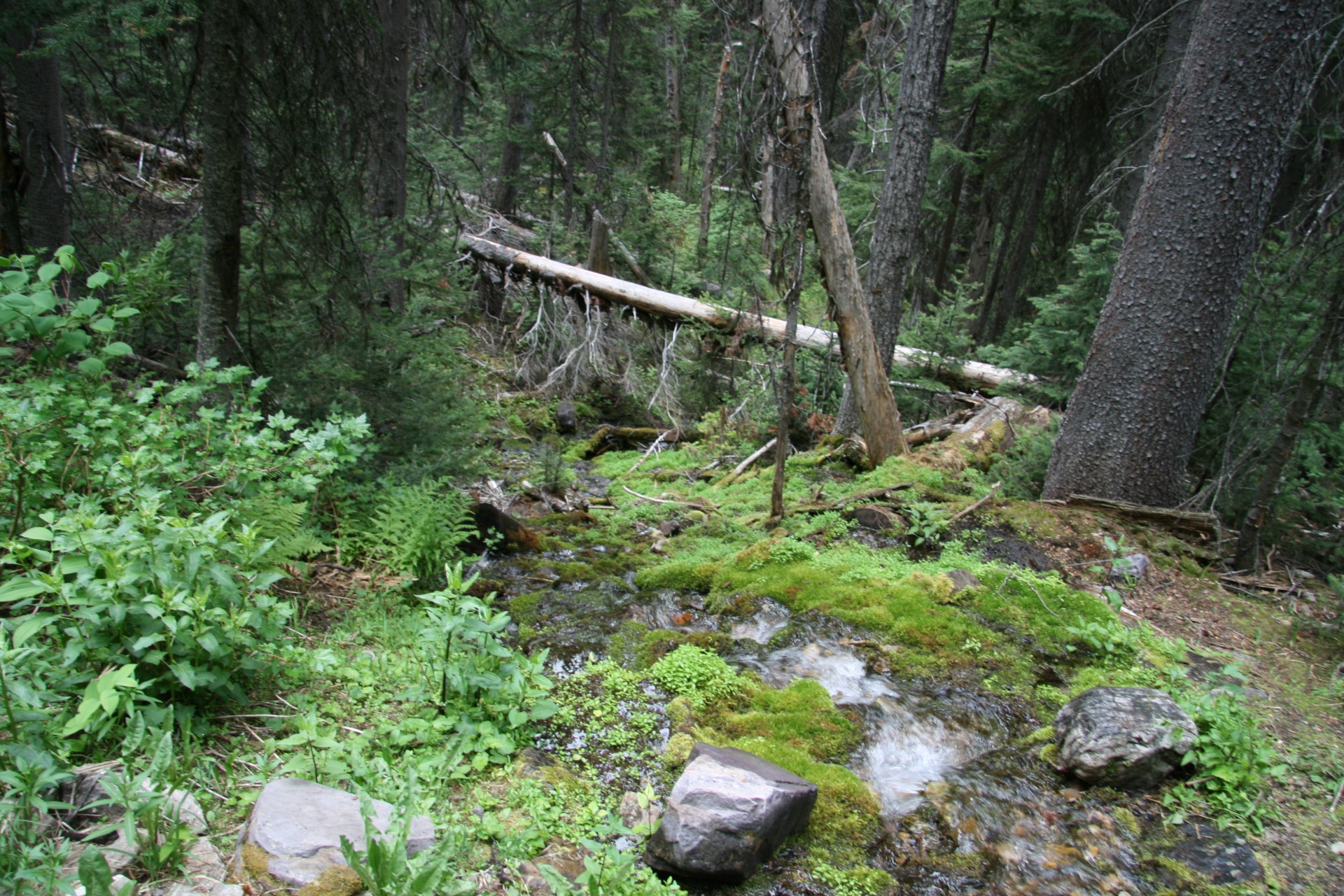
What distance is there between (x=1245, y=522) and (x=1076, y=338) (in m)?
3.64

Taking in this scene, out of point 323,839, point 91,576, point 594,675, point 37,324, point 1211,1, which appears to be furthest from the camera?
point 1211,1

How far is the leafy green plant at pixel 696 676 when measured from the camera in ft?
14.4

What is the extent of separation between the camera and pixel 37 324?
3207 mm

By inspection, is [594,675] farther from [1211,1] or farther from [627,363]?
[627,363]

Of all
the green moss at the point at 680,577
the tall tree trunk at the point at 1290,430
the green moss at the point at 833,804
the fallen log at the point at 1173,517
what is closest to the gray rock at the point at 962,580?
the fallen log at the point at 1173,517

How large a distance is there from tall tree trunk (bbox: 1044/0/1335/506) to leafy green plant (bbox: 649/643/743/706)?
4130mm

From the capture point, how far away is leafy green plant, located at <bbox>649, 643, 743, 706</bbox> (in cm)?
438

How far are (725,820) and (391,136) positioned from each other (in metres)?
6.66

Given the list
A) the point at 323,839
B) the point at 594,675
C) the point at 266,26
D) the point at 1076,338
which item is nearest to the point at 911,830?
the point at 594,675

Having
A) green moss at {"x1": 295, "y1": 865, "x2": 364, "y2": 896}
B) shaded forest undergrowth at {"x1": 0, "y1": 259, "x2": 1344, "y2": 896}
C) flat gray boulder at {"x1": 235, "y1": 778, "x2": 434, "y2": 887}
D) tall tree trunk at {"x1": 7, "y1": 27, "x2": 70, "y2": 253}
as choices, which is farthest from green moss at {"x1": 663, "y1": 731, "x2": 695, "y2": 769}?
tall tree trunk at {"x1": 7, "y1": 27, "x2": 70, "y2": 253}

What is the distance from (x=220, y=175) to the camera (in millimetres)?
4805

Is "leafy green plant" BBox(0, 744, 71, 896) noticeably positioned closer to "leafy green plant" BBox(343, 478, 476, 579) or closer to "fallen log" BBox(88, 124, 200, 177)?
"leafy green plant" BBox(343, 478, 476, 579)

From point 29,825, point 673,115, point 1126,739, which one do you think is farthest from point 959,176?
point 29,825

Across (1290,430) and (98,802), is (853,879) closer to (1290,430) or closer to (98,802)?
(98,802)
